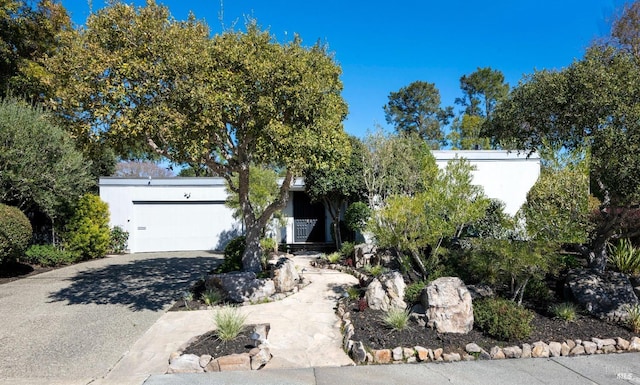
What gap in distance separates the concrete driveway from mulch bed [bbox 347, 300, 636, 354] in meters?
3.58

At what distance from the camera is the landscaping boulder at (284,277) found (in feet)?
26.2

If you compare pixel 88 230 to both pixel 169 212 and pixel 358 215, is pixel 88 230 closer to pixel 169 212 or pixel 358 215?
pixel 169 212

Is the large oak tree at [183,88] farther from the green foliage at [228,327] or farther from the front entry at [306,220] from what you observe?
the front entry at [306,220]

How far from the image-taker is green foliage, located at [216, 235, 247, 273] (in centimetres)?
911

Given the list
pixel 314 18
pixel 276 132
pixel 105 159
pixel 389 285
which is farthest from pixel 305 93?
pixel 105 159

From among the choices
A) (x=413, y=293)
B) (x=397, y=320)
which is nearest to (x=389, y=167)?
(x=413, y=293)

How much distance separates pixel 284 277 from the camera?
8125 mm

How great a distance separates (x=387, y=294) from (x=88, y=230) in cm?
1201

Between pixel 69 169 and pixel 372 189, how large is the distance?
10.1 meters

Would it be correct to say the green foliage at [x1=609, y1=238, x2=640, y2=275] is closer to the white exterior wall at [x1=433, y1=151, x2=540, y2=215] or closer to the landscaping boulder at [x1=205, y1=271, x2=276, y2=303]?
the white exterior wall at [x1=433, y1=151, x2=540, y2=215]

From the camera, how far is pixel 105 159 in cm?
1794

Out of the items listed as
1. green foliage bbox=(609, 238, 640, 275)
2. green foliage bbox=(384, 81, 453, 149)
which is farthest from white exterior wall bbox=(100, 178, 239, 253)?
green foliage bbox=(384, 81, 453, 149)

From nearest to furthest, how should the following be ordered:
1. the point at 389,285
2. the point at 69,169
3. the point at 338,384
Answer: the point at 338,384 → the point at 389,285 → the point at 69,169

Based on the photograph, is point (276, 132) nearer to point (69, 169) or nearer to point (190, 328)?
point (190, 328)
